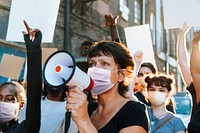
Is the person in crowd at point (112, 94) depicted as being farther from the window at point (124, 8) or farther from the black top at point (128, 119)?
the window at point (124, 8)

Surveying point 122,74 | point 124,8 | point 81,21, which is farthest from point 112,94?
point 124,8

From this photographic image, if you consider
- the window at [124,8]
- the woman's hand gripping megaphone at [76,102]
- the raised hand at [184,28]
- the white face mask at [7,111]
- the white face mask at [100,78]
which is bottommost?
the white face mask at [7,111]

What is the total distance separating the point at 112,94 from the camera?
191 centimetres

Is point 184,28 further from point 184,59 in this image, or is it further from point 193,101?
point 193,101

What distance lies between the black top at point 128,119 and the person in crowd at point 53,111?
1.82 ft

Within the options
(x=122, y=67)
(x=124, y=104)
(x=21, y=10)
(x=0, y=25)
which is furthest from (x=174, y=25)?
(x=0, y=25)

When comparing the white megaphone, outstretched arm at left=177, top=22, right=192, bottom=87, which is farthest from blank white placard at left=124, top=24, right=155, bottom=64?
the white megaphone

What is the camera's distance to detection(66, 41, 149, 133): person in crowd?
5.42ft

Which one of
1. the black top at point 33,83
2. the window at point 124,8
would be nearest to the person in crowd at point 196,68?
the black top at point 33,83

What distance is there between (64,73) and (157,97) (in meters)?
1.84

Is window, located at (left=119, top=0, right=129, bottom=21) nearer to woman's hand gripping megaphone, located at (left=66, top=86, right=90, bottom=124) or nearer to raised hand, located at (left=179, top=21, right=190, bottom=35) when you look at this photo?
raised hand, located at (left=179, top=21, right=190, bottom=35)

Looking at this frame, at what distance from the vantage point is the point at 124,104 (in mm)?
1806

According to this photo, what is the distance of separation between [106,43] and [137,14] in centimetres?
1279

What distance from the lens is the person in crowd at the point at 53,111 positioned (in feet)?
7.29
